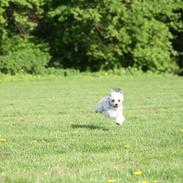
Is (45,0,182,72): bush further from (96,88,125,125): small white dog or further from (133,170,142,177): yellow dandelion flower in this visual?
(133,170,142,177): yellow dandelion flower

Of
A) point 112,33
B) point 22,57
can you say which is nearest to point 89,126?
point 22,57

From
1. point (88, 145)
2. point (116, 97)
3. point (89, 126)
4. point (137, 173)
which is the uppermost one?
point (116, 97)

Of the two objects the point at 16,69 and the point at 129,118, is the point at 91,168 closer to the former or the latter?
the point at 129,118

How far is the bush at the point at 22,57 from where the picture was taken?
35.0m

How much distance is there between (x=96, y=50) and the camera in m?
39.7

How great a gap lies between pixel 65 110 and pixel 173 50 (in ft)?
92.1

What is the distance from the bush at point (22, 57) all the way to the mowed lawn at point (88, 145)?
61.4 feet

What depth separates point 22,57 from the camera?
36.4 m

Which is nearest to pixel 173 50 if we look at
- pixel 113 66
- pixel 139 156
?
pixel 113 66

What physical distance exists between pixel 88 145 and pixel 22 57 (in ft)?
91.4

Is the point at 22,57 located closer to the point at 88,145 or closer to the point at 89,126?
the point at 89,126

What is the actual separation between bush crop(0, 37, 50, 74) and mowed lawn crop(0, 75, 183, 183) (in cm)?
1873

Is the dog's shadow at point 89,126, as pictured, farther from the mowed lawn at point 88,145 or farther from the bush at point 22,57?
the bush at point 22,57

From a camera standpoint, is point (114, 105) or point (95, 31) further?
point (95, 31)
